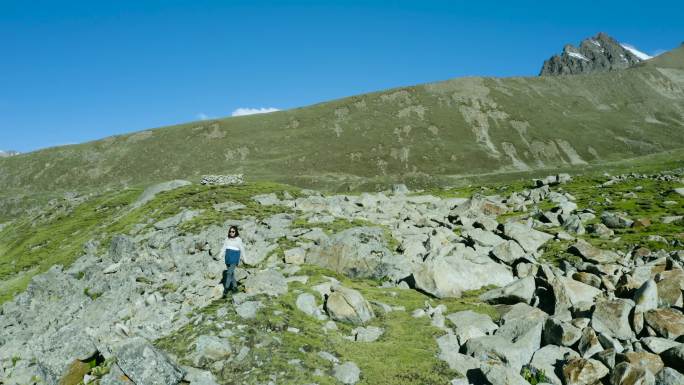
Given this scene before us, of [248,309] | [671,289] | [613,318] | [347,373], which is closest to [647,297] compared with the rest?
[671,289]

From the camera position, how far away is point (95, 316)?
2055cm

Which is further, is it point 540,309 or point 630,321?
point 540,309

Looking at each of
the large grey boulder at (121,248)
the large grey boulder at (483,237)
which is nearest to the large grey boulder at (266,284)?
the large grey boulder at (121,248)

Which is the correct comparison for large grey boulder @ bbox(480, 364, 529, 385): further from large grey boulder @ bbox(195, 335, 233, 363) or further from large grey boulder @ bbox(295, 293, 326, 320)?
large grey boulder @ bbox(195, 335, 233, 363)

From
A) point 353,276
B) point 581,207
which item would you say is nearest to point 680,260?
point 353,276

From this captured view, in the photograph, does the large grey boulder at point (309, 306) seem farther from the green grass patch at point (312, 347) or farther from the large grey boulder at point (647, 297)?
the large grey boulder at point (647, 297)

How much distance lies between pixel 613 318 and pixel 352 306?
1051 cm

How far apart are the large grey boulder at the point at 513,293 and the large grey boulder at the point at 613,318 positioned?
3.90 metres

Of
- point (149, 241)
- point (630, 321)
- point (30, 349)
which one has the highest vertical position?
point (149, 241)

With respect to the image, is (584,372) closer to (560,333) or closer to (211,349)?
(560,333)

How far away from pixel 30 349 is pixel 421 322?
17.5 m

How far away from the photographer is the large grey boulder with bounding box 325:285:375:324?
19078 mm

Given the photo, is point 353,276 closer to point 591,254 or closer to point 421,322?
point 421,322

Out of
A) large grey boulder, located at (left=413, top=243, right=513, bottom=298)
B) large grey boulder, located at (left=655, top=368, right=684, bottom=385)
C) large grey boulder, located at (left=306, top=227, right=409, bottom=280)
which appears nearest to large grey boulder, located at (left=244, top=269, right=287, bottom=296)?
large grey boulder, located at (left=306, top=227, right=409, bottom=280)
